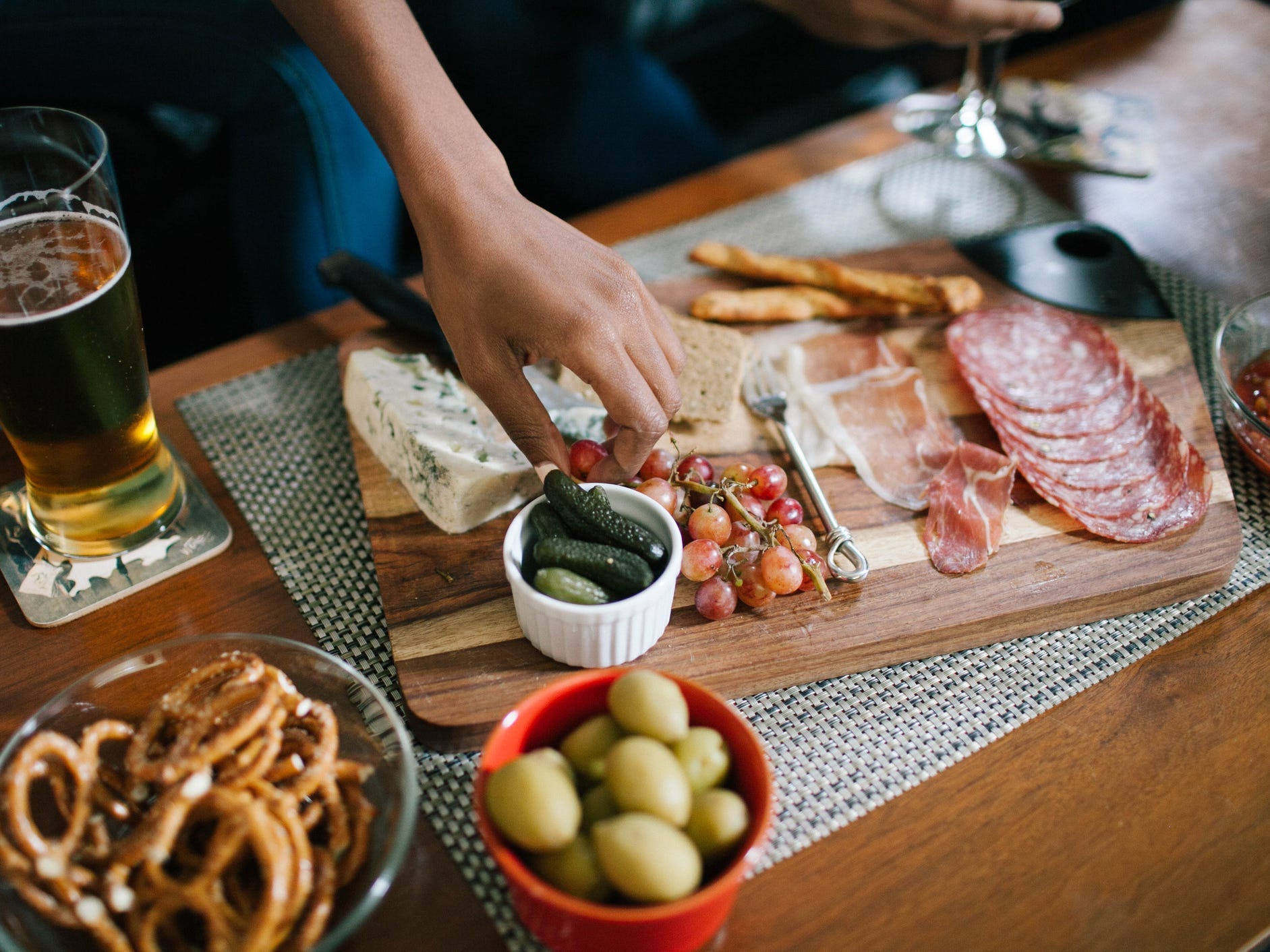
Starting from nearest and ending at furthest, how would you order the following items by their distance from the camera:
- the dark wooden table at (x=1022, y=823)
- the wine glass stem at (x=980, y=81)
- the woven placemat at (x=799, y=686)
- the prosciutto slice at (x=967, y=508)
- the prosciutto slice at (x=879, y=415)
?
the dark wooden table at (x=1022, y=823), the woven placemat at (x=799, y=686), the prosciutto slice at (x=967, y=508), the prosciutto slice at (x=879, y=415), the wine glass stem at (x=980, y=81)

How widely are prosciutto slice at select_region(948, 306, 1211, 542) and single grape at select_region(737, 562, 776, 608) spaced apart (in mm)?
397

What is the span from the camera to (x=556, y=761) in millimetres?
730

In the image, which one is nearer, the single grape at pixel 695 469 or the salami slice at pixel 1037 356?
the single grape at pixel 695 469

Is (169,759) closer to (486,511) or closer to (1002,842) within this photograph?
(486,511)

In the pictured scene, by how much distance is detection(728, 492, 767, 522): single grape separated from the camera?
1.11 metres

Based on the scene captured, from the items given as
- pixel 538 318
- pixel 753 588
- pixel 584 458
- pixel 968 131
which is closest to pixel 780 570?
pixel 753 588

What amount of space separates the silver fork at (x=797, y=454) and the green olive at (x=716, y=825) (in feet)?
1.40

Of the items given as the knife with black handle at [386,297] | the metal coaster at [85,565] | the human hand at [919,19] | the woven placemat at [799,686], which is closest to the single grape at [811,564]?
the woven placemat at [799,686]

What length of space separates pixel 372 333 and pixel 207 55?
0.84m

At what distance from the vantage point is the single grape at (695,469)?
1.15m

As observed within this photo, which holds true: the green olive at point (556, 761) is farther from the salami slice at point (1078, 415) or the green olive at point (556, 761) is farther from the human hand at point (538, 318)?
the salami slice at point (1078, 415)

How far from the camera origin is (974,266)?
1.58 m

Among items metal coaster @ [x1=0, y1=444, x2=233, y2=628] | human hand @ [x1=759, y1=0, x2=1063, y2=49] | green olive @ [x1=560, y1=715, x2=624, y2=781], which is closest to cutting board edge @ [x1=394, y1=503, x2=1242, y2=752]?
green olive @ [x1=560, y1=715, x2=624, y2=781]

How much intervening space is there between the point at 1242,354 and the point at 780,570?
2.57ft
